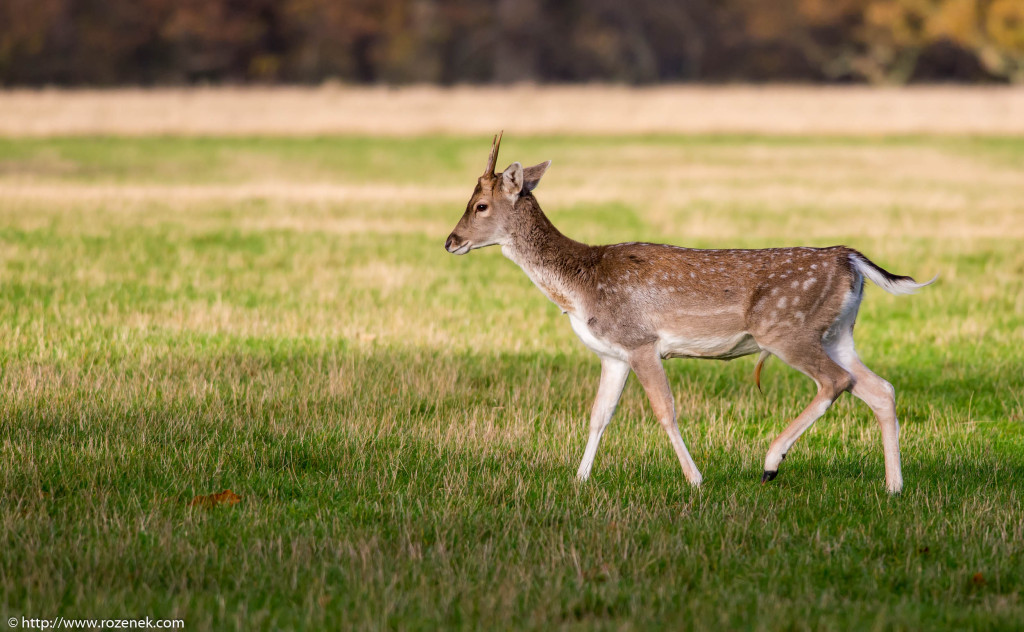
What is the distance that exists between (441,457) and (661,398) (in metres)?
1.38

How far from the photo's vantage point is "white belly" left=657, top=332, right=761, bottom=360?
7.33 m

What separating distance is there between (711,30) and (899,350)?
7112cm

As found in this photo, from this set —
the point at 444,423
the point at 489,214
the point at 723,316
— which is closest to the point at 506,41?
the point at 444,423

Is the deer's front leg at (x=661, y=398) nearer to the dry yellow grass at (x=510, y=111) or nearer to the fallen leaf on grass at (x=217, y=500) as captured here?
the fallen leaf on grass at (x=217, y=500)

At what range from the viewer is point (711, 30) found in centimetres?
7975

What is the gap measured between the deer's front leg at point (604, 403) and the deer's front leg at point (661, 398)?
0.69ft

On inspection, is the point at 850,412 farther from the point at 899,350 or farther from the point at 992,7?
the point at 992,7

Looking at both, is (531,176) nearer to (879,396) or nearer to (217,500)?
(879,396)

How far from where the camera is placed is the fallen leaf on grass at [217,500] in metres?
6.66

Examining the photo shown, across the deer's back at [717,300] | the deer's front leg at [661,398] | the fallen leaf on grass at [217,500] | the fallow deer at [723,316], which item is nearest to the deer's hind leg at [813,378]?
the fallow deer at [723,316]

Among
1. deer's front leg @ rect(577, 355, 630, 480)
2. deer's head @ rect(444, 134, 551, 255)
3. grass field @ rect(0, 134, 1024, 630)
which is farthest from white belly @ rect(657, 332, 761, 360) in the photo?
deer's head @ rect(444, 134, 551, 255)

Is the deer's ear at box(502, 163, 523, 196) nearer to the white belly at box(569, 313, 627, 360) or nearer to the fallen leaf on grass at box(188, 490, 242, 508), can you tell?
the white belly at box(569, 313, 627, 360)

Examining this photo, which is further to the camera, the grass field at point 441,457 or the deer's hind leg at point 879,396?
the deer's hind leg at point 879,396

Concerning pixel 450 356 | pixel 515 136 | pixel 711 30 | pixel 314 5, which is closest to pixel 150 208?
pixel 450 356
